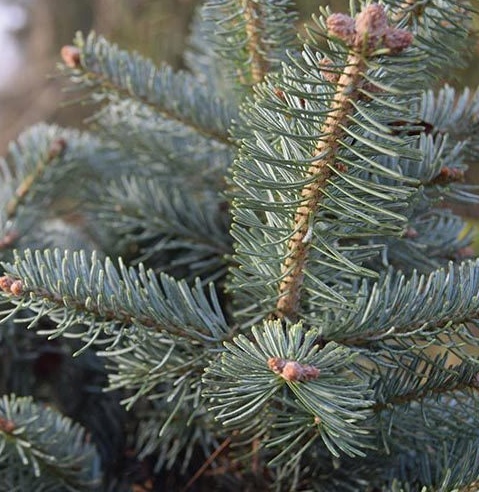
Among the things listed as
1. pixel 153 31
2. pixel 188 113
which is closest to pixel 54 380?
pixel 188 113

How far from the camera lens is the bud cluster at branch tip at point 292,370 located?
302mm

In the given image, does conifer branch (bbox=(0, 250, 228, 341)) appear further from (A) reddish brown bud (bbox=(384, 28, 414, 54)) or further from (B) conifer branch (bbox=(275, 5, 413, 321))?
(A) reddish brown bud (bbox=(384, 28, 414, 54))

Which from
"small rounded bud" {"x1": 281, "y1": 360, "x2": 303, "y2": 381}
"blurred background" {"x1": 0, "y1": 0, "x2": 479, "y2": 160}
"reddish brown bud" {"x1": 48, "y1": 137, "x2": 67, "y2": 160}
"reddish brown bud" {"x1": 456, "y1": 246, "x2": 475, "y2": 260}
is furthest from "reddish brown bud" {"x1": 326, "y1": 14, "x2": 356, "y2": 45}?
Result: "blurred background" {"x1": 0, "y1": 0, "x2": 479, "y2": 160}

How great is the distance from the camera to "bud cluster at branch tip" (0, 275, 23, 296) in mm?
343

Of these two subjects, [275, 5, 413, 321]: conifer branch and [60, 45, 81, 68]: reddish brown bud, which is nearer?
[275, 5, 413, 321]: conifer branch

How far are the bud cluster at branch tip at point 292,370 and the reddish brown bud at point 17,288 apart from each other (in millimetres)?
126

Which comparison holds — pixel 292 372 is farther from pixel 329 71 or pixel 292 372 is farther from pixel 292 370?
pixel 329 71

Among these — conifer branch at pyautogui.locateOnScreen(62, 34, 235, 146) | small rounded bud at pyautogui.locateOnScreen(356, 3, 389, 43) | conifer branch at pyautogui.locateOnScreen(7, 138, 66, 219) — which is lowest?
conifer branch at pyautogui.locateOnScreen(7, 138, 66, 219)

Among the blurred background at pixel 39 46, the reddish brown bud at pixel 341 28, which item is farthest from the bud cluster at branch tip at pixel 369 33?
the blurred background at pixel 39 46

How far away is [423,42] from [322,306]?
157 millimetres

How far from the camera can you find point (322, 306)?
390mm

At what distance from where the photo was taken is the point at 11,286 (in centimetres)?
34

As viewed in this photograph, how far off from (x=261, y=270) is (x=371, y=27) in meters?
0.15

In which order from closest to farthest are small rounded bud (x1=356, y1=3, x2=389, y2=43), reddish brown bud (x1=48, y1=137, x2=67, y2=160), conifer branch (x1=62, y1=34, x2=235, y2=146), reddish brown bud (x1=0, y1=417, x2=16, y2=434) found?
small rounded bud (x1=356, y1=3, x2=389, y2=43), reddish brown bud (x1=0, y1=417, x2=16, y2=434), conifer branch (x1=62, y1=34, x2=235, y2=146), reddish brown bud (x1=48, y1=137, x2=67, y2=160)
